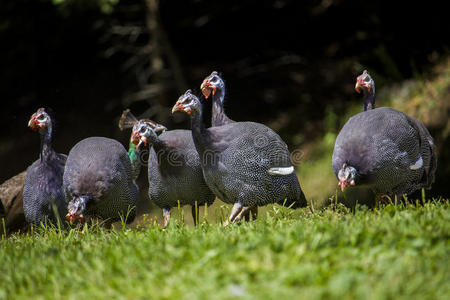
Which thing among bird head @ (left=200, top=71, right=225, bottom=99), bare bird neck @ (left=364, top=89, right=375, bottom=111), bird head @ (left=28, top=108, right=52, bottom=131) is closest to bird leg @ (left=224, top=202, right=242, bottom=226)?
bird head @ (left=200, top=71, right=225, bottom=99)

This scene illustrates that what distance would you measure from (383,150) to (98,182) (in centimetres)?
238

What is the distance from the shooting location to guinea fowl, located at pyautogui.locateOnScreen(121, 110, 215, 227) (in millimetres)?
5078

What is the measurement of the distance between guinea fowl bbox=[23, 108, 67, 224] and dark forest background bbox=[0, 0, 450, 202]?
428 centimetres

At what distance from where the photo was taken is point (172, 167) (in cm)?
510

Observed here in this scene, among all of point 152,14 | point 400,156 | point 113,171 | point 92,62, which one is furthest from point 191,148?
point 92,62

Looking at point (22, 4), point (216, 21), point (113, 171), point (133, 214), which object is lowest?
point (133, 214)

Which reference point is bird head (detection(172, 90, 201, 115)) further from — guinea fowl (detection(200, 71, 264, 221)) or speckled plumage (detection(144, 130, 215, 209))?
guinea fowl (detection(200, 71, 264, 221))

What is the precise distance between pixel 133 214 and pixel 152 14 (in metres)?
5.26

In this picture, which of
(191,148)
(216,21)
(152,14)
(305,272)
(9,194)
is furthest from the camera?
(216,21)

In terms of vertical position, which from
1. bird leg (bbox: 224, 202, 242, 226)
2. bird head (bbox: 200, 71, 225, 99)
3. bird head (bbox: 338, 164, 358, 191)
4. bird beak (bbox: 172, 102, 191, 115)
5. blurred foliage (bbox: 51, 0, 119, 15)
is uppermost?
blurred foliage (bbox: 51, 0, 119, 15)

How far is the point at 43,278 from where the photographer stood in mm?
3078

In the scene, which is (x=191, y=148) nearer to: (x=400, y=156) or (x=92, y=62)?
(x=400, y=156)

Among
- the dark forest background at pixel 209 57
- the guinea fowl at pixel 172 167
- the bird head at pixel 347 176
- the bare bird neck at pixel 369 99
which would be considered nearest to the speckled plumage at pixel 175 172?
the guinea fowl at pixel 172 167

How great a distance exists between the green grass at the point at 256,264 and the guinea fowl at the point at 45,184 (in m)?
1.48
